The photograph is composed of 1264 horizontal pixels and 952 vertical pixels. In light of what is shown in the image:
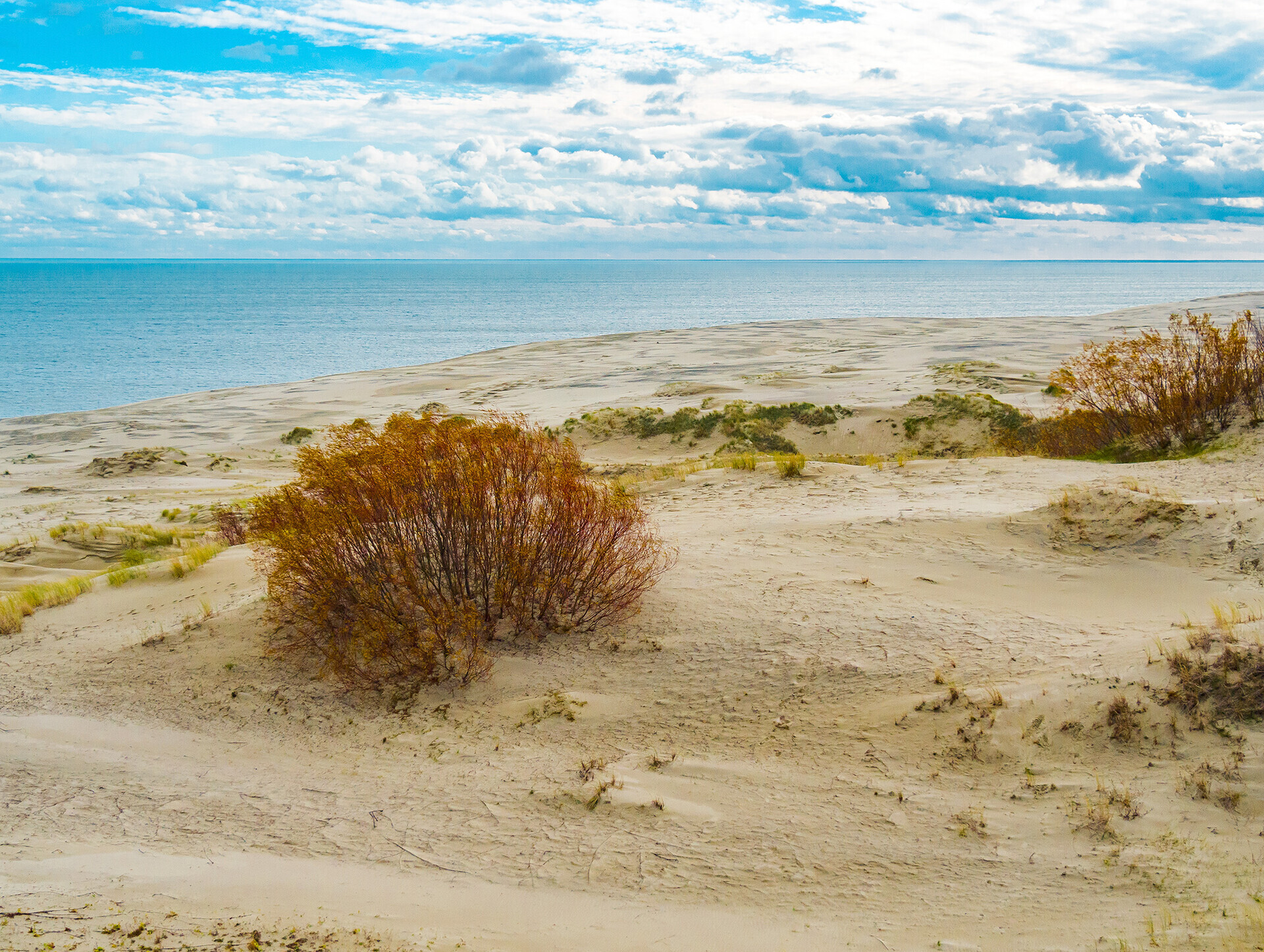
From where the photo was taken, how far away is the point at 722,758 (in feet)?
16.4

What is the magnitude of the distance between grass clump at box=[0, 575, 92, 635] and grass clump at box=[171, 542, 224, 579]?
0.83 metres

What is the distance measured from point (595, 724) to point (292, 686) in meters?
Answer: 2.24

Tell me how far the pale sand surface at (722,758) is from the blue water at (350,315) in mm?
30832

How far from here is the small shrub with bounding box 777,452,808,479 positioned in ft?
35.8

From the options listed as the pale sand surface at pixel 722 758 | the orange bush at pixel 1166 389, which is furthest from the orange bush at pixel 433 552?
the orange bush at pixel 1166 389

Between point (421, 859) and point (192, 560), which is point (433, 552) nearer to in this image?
point (421, 859)

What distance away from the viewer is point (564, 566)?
666 cm

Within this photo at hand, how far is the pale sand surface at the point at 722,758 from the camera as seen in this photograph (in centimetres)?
371

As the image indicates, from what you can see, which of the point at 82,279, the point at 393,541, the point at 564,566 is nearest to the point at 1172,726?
the point at 564,566

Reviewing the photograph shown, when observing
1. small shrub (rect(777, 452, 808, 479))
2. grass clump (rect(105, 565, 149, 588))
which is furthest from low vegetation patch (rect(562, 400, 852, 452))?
grass clump (rect(105, 565, 149, 588))

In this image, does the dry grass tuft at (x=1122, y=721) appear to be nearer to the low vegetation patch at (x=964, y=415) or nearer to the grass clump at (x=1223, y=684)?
the grass clump at (x=1223, y=684)

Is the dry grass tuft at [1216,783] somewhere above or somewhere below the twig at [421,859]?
above

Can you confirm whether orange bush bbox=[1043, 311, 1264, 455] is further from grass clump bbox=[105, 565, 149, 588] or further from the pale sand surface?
grass clump bbox=[105, 565, 149, 588]

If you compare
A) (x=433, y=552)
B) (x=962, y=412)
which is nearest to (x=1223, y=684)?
(x=433, y=552)
